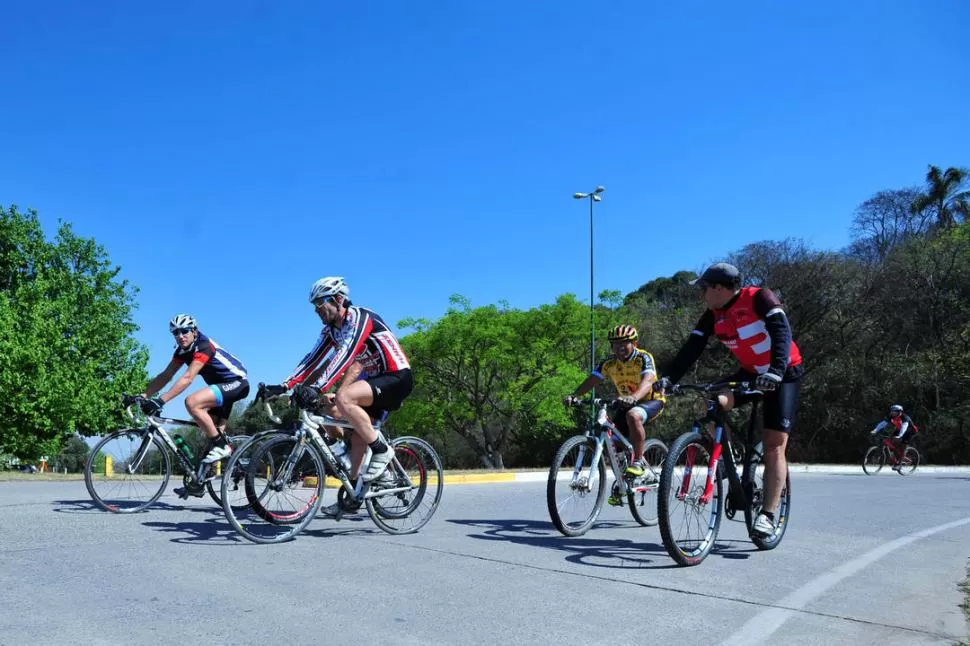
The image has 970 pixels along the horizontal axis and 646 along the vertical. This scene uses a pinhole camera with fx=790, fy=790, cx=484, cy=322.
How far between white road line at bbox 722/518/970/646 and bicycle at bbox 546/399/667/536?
5.39 ft

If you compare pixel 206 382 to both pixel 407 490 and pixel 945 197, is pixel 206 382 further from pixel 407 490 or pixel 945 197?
pixel 945 197

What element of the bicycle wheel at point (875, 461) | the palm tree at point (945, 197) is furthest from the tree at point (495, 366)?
the palm tree at point (945, 197)

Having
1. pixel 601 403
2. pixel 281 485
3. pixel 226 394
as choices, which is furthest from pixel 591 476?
pixel 226 394

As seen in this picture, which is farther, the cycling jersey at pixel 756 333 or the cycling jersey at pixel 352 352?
the cycling jersey at pixel 352 352

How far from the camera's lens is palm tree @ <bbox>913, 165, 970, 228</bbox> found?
170ft

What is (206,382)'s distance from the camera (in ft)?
25.6

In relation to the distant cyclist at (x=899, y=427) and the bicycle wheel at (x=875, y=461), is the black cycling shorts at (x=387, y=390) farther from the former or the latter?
the bicycle wheel at (x=875, y=461)

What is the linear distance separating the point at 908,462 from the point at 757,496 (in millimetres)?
19029

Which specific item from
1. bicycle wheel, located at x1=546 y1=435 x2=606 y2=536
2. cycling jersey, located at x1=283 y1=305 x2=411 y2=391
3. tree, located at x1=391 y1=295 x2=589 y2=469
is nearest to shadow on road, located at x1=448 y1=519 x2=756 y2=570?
bicycle wheel, located at x1=546 y1=435 x2=606 y2=536

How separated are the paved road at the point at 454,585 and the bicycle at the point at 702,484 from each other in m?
0.17

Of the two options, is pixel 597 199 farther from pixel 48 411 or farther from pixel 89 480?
pixel 89 480

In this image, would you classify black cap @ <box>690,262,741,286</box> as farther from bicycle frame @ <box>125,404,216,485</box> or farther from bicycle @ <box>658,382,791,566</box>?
bicycle frame @ <box>125,404,216,485</box>

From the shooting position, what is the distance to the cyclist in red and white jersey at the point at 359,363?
6.08 meters

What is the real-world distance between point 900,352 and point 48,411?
38.6 metres
